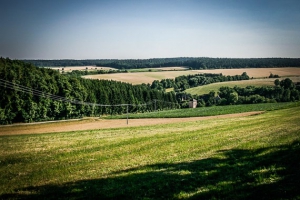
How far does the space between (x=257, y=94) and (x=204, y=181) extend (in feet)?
397

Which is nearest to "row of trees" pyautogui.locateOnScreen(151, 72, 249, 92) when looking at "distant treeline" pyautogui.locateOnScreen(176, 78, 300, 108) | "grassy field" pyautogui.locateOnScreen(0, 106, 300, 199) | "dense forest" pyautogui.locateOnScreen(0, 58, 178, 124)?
"distant treeline" pyautogui.locateOnScreen(176, 78, 300, 108)

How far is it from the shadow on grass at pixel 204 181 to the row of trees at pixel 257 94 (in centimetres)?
9674

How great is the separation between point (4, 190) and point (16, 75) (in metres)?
76.4

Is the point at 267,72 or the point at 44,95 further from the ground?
the point at 267,72

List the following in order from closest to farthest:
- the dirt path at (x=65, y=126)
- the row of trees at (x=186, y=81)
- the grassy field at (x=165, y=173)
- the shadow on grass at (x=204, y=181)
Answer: the shadow on grass at (x=204, y=181)
the grassy field at (x=165, y=173)
the dirt path at (x=65, y=126)
the row of trees at (x=186, y=81)

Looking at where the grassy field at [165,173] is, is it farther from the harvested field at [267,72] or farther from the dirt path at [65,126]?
the harvested field at [267,72]

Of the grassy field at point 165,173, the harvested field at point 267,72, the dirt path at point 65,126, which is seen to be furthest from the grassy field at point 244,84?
the grassy field at point 165,173

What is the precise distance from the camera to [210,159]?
13.6 meters

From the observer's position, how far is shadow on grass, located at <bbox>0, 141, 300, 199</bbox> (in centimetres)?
852

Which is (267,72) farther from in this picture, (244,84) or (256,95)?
(256,95)

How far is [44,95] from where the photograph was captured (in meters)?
81.9

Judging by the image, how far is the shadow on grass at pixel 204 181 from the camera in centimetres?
852

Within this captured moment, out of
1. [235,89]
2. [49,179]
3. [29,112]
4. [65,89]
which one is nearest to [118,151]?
[49,179]

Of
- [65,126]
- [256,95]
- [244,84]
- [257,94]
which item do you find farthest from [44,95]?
[244,84]
